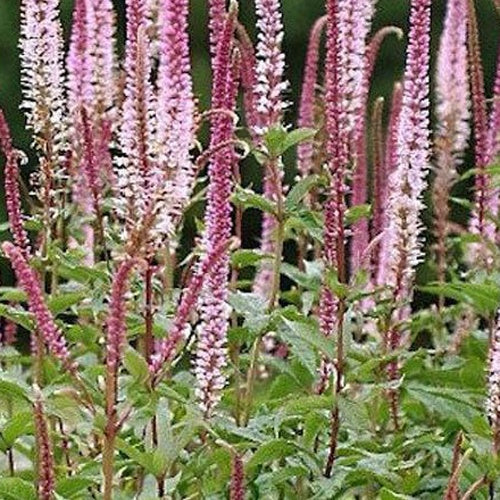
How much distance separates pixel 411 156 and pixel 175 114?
2.01 feet

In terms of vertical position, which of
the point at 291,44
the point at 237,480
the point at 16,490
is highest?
the point at 237,480

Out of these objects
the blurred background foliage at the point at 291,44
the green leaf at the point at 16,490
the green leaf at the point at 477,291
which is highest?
the green leaf at the point at 477,291

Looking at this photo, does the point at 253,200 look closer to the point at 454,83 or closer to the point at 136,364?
the point at 136,364

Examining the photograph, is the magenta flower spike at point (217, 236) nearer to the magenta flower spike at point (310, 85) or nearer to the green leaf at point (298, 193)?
the green leaf at point (298, 193)

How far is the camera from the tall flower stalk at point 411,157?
357 cm

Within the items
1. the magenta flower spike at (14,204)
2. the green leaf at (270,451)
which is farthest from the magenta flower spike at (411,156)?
the magenta flower spike at (14,204)

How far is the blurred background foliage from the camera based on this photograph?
15.1 meters

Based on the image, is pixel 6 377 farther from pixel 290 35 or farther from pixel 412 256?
pixel 290 35

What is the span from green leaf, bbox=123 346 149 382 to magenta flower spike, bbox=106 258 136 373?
9.6 inches

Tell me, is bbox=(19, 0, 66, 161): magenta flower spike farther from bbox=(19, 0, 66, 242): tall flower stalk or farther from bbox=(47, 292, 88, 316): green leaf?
bbox=(47, 292, 88, 316): green leaf

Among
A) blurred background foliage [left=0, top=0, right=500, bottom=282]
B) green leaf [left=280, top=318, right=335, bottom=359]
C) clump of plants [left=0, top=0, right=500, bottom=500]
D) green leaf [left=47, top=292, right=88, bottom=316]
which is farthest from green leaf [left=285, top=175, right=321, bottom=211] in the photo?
blurred background foliage [left=0, top=0, right=500, bottom=282]

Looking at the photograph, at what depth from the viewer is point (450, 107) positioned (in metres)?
5.44

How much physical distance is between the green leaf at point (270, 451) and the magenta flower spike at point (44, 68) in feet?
3.33

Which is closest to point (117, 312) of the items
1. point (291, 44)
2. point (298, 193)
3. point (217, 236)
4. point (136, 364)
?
point (136, 364)
